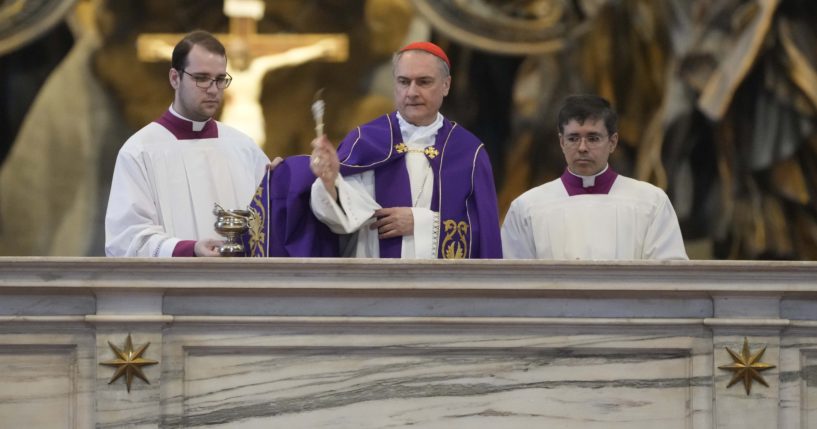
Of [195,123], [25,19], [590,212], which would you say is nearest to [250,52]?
[25,19]

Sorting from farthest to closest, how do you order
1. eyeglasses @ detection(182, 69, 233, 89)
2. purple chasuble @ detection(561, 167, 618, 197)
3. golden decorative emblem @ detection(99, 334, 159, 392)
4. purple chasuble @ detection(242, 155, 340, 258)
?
purple chasuble @ detection(561, 167, 618, 197) → eyeglasses @ detection(182, 69, 233, 89) → purple chasuble @ detection(242, 155, 340, 258) → golden decorative emblem @ detection(99, 334, 159, 392)

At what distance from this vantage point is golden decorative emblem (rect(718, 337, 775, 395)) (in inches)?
186

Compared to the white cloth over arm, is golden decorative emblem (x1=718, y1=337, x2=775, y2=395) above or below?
below

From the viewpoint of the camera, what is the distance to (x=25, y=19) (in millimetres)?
9109

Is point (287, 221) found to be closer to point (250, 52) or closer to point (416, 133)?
point (416, 133)

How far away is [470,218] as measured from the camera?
18.6 feet

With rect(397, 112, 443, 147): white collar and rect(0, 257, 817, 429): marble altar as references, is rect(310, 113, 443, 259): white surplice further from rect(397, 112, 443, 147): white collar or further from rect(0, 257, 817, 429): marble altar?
rect(0, 257, 817, 429): marble altar

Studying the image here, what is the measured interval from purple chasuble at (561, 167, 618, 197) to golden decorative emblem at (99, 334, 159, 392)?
1892 mm

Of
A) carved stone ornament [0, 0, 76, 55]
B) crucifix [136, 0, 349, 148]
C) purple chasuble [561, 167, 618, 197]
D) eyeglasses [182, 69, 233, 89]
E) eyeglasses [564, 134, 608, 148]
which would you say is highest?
carved stone ornament [0, 0, 76, 55]

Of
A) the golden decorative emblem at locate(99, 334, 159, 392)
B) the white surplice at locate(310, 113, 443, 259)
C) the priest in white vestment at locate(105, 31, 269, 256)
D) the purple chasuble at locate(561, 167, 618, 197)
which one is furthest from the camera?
the purple chasuble at locate(561, 167, 618, 197)

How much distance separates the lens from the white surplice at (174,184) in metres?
5.49

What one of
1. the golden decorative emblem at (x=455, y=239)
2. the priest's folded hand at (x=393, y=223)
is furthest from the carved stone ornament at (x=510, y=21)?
the priest's folded hand at (x=393, y=223)

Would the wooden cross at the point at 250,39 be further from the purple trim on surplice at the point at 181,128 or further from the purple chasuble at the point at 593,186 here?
the purple chasuble at the point at 593,186

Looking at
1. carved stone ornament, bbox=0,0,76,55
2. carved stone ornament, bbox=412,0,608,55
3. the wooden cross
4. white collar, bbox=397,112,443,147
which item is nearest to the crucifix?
the wooden cross
